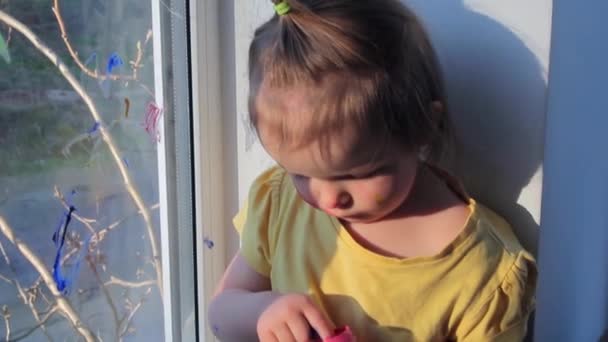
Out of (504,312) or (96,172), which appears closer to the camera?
(504,312)

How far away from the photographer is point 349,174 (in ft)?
2.08

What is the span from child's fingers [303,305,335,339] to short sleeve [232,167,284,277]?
0.12 metres

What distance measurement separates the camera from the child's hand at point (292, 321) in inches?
26.2

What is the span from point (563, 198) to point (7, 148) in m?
0.55

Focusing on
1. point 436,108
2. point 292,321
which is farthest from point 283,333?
point 436,108

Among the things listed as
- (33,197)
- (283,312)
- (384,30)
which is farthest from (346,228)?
(33,197)

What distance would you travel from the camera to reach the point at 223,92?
0.94m

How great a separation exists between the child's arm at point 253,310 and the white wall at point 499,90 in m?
0.23

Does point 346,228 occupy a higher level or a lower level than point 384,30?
lower

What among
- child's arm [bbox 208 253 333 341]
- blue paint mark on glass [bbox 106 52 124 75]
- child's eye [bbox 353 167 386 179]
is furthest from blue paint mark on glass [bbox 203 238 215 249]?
child's eye [bbox 353 167 386 179]

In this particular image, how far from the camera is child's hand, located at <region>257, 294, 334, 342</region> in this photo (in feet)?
2.18

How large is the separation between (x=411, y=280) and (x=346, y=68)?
0.75 feet

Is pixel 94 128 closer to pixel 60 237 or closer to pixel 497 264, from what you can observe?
pixel 60 237

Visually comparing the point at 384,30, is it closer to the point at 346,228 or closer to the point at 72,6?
the point at 346,228
